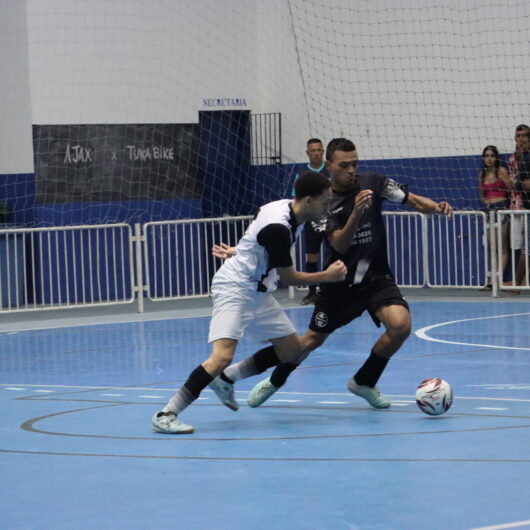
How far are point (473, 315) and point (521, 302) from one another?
1.68 metres

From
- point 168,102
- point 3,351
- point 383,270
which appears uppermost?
point 168,102

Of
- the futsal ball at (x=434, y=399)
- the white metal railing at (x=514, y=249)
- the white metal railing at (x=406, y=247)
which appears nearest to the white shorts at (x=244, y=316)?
the futsal ball at (x=434, y=399)

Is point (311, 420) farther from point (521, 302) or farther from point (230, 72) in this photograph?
point (230, 72)

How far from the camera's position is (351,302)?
30.9 ft

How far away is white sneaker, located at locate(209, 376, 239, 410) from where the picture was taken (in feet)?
29.5

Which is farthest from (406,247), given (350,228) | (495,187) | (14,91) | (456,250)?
(350,228)

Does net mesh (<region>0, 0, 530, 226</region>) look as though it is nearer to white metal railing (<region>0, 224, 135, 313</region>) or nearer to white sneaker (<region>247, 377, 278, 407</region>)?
white metal railing (<region>0, 224, 135, 313</region>)

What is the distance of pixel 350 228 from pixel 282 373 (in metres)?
1.22

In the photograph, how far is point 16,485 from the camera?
22.9 ft

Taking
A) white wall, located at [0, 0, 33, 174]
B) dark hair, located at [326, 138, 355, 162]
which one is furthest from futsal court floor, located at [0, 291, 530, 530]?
white wall, located at [0, 0, 33, 174]

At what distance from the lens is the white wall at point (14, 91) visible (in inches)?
771

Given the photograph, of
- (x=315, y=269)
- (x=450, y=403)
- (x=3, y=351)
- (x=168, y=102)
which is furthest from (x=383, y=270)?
(x=168, y=102)

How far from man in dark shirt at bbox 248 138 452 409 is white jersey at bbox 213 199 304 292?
664mm

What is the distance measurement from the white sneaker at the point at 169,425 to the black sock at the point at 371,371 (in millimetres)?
1455
